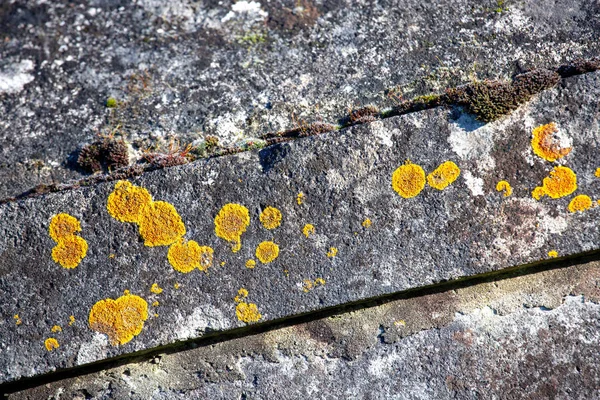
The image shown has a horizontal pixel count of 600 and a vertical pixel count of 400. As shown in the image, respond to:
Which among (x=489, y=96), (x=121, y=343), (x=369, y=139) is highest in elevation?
(x=489, y=96)

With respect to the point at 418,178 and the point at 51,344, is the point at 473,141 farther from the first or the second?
the point at 51,344

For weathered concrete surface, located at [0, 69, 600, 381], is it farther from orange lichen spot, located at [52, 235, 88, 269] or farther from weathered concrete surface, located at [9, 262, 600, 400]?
weathered concrete surface, located at [9, 262, 600, 400]

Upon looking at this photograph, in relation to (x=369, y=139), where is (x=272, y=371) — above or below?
below

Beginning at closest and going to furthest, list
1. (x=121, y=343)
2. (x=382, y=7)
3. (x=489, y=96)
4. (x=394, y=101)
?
(x=121, y=343) → (x=489, y=96) → (x=394, y=101) → (x=382, y=7)

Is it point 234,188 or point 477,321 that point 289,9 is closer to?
point 234,188

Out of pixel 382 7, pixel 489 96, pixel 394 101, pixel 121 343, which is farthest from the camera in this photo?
pixel 382 7

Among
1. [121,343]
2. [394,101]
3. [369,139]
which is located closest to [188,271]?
[121,343]

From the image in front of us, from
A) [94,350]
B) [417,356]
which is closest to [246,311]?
[94,350]

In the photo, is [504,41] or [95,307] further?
[504,41]
